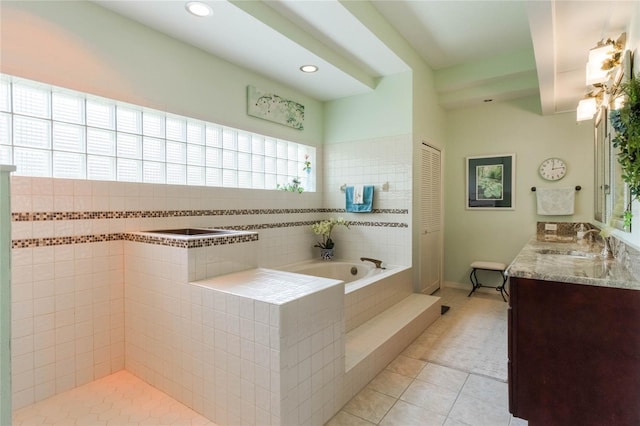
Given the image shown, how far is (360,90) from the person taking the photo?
4.05m

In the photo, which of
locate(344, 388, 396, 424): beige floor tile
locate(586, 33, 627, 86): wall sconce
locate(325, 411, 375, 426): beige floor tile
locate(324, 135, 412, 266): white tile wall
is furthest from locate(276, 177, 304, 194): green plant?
locate(586, 33, 627, 86): wall sconce

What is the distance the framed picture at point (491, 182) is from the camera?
444 cm

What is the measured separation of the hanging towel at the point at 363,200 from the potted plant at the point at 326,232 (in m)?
0.22

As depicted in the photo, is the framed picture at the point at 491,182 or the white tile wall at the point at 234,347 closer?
the white tile wall at the point at 234,347

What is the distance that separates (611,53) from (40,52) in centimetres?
358

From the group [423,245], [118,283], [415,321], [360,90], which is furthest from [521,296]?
[360,90]

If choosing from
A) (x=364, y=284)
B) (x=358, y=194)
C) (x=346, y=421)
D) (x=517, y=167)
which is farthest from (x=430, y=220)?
(x=346, y=421)

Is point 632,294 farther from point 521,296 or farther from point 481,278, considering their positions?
point 481,278

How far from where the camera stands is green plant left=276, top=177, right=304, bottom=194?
157 inches

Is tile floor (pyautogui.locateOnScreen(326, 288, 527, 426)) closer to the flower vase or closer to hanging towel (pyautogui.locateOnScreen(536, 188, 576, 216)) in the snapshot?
the flower vase

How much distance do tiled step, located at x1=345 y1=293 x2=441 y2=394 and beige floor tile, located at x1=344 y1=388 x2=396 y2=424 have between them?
→ 6cm

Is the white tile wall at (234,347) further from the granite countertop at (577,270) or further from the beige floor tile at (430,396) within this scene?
the granite countertop at (577,270)

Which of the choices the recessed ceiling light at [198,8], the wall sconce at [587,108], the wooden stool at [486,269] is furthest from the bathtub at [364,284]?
the recessed ceiling light at [198,8]

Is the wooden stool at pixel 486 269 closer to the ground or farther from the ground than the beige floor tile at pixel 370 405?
farther from the ground
